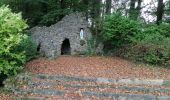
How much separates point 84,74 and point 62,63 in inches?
104

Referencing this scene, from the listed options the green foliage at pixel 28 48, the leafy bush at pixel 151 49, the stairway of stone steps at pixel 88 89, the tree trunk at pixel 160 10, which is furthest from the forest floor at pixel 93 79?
the tree trunk at pixel 160 10

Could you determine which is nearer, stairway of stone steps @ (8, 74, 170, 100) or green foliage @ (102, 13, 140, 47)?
stairway of stone steps @ (8, 74, 170, 100)

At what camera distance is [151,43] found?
21828mm

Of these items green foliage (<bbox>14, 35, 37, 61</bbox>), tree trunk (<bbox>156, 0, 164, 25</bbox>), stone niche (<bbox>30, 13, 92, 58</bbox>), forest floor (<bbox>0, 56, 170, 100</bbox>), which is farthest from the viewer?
tree trunk (<bbox>156, 0, 164, 25</bbox>)

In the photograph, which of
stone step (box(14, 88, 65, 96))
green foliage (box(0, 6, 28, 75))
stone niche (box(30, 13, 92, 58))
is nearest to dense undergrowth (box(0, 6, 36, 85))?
green foliage (box(0, 6, 28, 75))

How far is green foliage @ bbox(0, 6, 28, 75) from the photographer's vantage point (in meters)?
17.0

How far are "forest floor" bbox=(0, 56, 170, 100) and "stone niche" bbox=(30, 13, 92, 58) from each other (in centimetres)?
155

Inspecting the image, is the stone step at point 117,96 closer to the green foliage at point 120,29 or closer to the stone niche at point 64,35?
the green foliage at point 120,29

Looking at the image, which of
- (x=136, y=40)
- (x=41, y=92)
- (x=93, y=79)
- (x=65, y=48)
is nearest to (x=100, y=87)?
(x=93, y=79)

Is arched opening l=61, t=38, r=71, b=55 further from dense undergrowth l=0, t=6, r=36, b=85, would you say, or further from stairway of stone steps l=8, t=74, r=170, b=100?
stairway of stone steps l=8, t=74, r=170, b=100

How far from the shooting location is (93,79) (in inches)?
702

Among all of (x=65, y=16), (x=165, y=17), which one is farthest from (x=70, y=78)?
(x=165, y=17)

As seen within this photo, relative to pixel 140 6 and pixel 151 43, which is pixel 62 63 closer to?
pixel 151 43

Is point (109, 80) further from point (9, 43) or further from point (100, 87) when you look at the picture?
point (9, 43)
